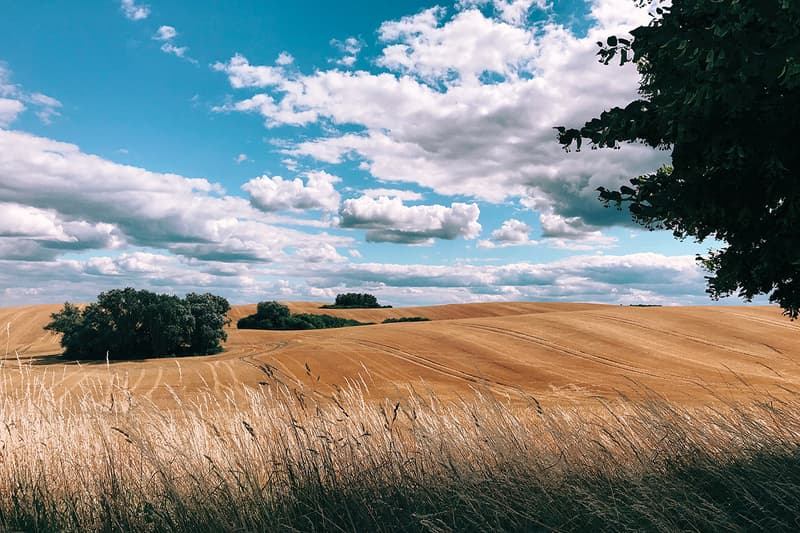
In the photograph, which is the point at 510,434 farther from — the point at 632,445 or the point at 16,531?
the point at 16,531

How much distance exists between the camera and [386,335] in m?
46.1

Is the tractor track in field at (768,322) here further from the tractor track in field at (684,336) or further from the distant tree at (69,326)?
the distant tree at (69,326)

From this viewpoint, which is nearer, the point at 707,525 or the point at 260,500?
the point at 707,525

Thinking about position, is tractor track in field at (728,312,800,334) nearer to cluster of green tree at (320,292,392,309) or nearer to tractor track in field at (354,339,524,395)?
tractor track in field at (354,339,524,395)

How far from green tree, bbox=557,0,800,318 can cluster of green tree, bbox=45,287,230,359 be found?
44.0m

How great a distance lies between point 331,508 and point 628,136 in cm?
564

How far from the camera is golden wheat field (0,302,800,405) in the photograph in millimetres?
29938

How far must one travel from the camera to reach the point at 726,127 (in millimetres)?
6316

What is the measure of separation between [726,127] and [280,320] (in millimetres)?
62173

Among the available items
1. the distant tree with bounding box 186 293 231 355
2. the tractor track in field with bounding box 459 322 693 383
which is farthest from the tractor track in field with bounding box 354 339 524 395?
the distant tree with bounding box 186 293 231 355

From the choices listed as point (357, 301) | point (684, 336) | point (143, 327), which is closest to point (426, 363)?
point (684, 336)

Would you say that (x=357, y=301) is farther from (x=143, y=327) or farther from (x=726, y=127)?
(x=726, y=127)

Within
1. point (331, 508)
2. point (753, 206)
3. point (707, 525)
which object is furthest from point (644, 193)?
point (331, 508)

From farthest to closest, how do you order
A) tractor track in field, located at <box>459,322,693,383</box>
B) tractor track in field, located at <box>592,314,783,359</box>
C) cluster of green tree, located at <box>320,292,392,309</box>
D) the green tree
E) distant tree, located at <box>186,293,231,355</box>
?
1. cluster of green tree, located at <box>320,292,392,309</box>
2. distant tree, located at <box>186,293,231,355</box>
3. tractor track in field, located at <box>592,314,783,359</box>
4. tractor track in field, located at <box>459,322,693,383</box>
5. the green tree
